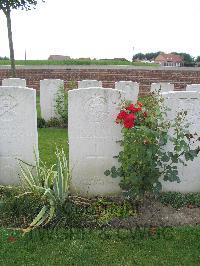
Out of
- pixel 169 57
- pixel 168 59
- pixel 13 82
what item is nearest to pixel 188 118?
pixel 13 82

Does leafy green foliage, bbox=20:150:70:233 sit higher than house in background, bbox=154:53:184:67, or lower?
lower

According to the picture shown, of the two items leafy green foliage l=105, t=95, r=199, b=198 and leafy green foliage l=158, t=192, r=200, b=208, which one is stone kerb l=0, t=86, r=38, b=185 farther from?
leafy green foliage l=158, t=192, r=200, b=208

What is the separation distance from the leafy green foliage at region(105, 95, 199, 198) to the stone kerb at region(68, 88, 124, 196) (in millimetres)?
336

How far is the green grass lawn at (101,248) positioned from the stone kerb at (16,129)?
46.2 inches

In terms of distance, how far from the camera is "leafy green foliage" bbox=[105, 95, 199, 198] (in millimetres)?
4062

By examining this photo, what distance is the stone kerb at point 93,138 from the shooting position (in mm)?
4559

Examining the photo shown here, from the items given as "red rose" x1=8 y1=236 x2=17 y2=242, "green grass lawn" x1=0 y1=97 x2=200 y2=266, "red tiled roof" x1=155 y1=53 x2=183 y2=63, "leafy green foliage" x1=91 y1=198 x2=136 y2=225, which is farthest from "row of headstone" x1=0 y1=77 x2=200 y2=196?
"red tiled roof" x1=155 y1=53 x2=183 y2=63

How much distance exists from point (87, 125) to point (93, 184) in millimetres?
734

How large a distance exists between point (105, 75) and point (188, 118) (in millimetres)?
12559

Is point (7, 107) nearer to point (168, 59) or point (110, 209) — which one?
point (110, 209)

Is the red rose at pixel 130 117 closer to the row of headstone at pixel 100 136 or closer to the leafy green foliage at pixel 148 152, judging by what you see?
the leafy green foliage at pixel 148 152

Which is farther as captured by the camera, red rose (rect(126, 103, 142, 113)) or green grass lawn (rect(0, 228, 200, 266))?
red rose (rect(126, 103, 142, 113))

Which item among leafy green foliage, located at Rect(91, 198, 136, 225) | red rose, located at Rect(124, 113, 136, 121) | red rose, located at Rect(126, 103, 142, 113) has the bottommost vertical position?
leafy green foliage, located at Rect(91, 198, 136, 225)

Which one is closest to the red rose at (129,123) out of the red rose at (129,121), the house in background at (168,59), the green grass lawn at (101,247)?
the red rose at (129,121)
